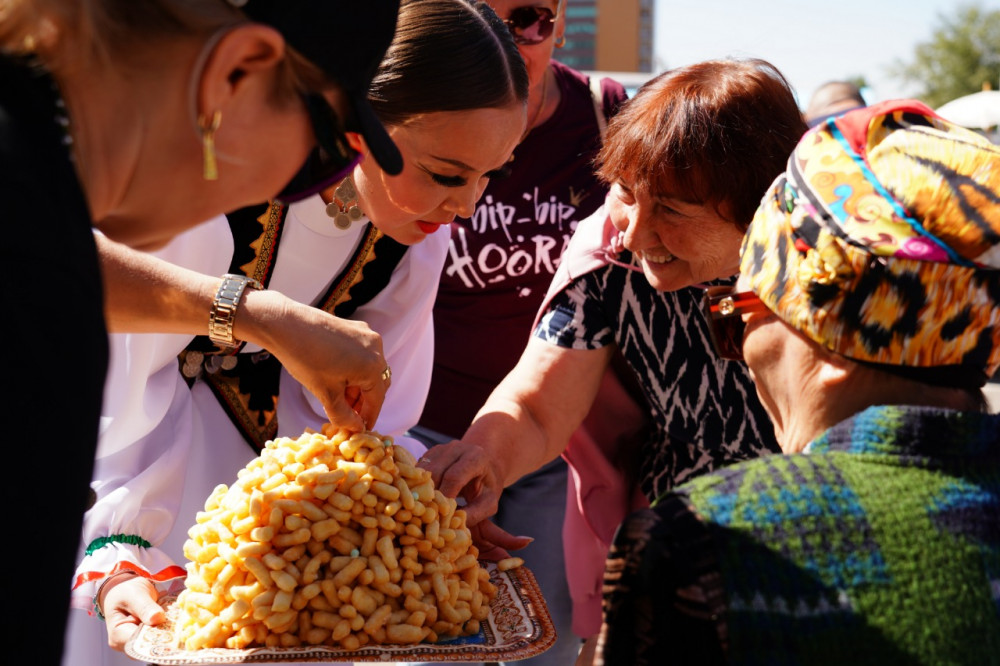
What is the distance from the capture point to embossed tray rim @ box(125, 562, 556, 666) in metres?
1.62

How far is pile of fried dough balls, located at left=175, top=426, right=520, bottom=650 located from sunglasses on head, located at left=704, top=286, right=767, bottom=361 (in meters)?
0.63

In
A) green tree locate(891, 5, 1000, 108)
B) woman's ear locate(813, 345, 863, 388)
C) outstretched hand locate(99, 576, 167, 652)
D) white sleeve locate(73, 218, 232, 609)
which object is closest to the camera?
woman's ear locate(813, 345, 863, 388)

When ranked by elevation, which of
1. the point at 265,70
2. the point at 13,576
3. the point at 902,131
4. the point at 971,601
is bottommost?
the point at 971,601

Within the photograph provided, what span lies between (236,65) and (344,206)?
132 centimetres

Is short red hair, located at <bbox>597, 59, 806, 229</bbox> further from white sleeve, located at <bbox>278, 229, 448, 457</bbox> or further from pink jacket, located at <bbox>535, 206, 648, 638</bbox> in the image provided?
white sleeve, located at <bbox>278, 229, 448, 457</bbox>

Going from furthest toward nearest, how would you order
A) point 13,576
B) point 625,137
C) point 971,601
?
point 625,137, point 971,601, point 13,576

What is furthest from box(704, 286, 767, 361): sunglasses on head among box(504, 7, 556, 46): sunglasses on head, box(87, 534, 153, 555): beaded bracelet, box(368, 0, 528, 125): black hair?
box(504, 7, 556, 46): sunglasses on head

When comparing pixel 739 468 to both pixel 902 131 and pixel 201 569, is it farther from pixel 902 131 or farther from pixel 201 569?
pixel 201 569

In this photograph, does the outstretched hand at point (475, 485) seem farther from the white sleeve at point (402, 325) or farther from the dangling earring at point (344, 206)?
the dangling earring at point (344, 206)

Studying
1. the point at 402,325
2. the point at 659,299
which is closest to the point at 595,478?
the point at 659,299

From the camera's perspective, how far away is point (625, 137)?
2236 mm

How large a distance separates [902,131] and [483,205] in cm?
178

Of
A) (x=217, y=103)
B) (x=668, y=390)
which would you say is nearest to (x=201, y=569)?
(x=217, y=103)

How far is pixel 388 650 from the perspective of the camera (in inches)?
65.8
